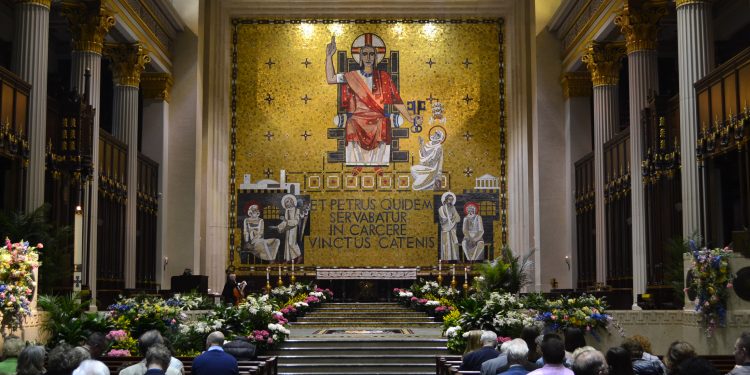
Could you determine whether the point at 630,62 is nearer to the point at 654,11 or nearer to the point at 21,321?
the point at 654,11

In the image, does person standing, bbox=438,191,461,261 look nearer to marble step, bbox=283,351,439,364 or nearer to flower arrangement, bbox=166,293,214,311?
flower arrangement, bbox=166,293,214,311

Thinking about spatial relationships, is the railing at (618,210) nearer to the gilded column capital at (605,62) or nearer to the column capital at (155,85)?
the gilded column capital at (605,62)

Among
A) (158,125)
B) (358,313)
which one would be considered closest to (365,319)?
(358,313)

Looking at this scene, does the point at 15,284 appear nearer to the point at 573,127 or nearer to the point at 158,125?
the point at 158,125

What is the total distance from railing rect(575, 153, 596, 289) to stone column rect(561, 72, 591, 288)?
219 millimetres

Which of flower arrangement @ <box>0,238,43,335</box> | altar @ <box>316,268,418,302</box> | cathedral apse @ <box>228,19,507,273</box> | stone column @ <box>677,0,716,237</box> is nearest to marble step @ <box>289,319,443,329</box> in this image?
Result: altar @ <box>316,268,418,302</box>

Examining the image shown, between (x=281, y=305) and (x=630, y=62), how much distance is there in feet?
35.4

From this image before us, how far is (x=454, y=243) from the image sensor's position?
110 ft

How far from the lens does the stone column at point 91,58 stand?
24.1m

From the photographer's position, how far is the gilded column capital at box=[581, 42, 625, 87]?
1116 inches

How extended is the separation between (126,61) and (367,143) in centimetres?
925

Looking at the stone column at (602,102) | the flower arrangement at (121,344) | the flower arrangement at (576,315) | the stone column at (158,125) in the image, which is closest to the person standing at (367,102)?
the stone column at (158,125)

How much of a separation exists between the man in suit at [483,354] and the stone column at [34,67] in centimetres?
1117

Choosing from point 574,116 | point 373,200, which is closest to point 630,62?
point 574,116
